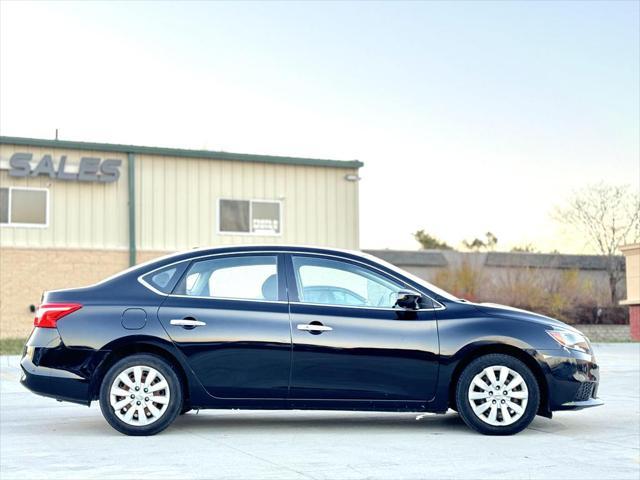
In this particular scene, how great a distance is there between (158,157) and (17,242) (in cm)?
481

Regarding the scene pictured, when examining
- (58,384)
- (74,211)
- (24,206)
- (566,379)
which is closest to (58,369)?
(58,384)

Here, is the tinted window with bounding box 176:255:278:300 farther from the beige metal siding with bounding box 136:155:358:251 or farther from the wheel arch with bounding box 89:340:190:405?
the beige metal siding with bounding box 136:155:358:251

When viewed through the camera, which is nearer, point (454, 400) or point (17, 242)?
point (454, 400)

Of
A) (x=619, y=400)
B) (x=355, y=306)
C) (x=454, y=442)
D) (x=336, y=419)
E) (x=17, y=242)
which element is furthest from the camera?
(x=17, y=242)

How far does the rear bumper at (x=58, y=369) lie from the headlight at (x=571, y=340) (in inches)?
156

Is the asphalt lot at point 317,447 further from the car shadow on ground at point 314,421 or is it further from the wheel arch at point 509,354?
the wheel arch at point 509,354

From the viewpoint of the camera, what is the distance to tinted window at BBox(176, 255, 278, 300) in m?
8.93

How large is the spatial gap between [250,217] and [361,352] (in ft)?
77.3

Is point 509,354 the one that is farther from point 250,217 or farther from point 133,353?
point 250,217

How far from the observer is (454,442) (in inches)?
326

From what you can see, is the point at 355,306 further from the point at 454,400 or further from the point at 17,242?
the point at 17,242

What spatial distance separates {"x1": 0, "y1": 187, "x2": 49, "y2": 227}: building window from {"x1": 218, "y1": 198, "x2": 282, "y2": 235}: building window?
5286mm

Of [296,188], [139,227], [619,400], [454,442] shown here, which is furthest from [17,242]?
[454,442]

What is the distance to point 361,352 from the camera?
8.70m
